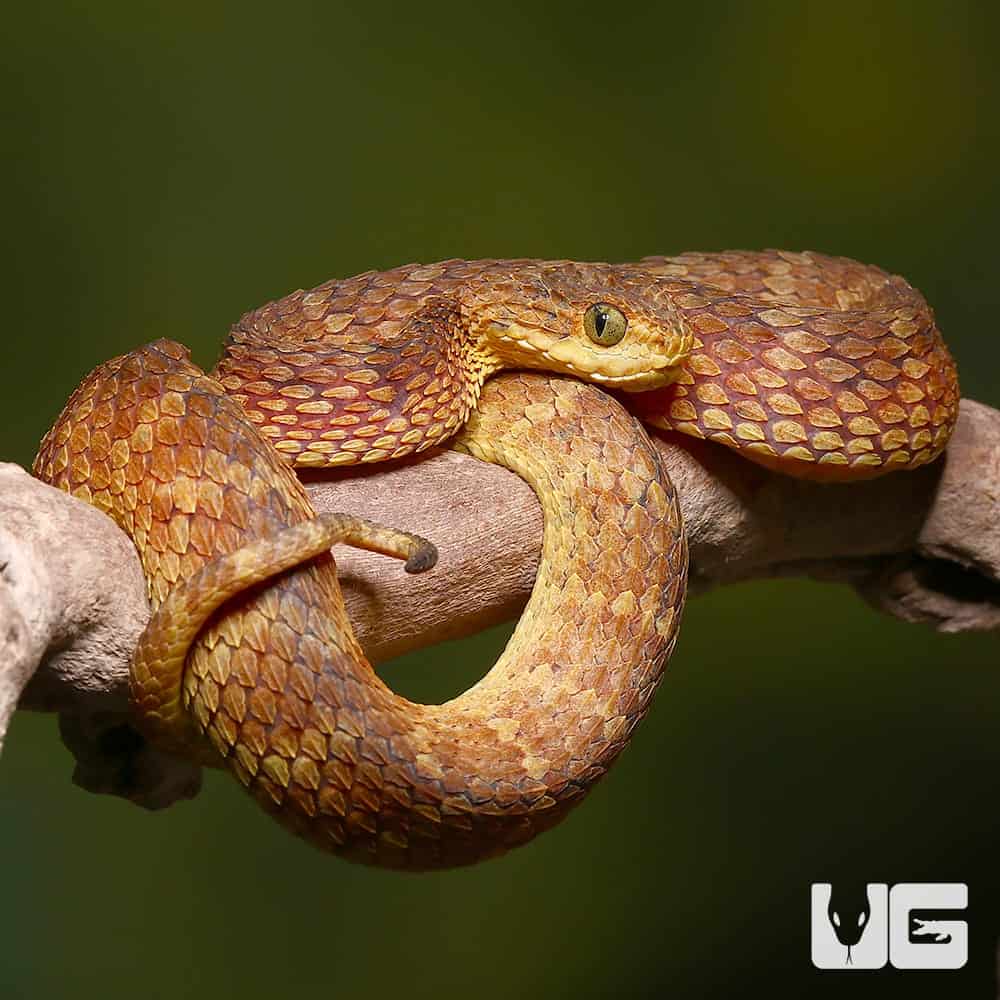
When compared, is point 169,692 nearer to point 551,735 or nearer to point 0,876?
point 551,735

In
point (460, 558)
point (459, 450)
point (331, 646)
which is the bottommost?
point (331, 646)

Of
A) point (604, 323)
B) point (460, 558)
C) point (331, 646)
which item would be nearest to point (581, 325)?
point (604, 323)

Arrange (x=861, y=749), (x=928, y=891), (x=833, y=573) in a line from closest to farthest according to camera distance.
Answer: (x=833, y=573)
(x=928, y=891)
(x=861, y=749)

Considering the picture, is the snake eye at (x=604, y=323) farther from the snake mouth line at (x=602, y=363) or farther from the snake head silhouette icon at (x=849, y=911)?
the snake head silhouette icon at (x=849, y=911)

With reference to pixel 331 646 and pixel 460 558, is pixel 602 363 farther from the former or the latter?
pixel 331 646

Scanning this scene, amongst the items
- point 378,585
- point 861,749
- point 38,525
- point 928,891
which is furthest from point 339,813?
point 861,749

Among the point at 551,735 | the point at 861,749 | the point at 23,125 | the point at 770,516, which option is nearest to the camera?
the point at 551,735
